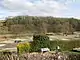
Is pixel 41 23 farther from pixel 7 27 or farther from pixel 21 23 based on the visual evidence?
pixel 7 27

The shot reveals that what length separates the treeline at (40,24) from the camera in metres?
68.9

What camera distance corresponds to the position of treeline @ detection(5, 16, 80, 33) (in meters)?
68.9

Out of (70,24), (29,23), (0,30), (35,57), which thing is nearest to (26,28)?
(29,23)

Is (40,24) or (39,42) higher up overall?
(39,42)

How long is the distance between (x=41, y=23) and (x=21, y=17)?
9.28 metres

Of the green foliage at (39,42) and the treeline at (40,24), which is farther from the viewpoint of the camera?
the treeline at (40,24)

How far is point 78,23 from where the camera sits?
79500 mm

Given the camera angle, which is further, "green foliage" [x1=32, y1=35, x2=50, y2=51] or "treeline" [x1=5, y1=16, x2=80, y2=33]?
"treeline" [x1=5, y1=16, x2=80, y2=33]

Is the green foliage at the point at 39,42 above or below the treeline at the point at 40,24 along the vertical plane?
above

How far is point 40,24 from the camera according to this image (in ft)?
242

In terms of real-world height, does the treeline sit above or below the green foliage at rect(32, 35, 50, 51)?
below

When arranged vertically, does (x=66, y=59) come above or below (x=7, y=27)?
above

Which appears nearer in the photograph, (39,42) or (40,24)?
(39,42)

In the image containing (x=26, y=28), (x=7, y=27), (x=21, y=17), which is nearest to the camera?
(x=7, y=27)
